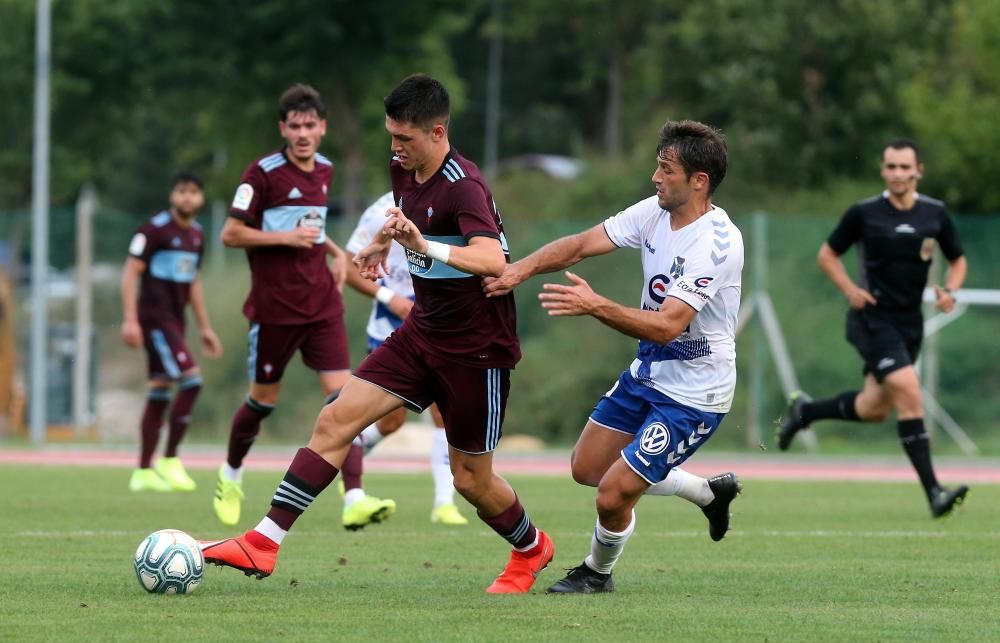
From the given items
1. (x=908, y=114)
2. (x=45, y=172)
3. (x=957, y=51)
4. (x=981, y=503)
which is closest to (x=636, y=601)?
(x=981, y=503)

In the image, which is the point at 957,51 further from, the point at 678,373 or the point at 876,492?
the point at 678,373

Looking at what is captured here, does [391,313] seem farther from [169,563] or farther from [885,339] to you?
[169,563]

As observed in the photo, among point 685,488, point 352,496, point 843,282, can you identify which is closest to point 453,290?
point 685,488

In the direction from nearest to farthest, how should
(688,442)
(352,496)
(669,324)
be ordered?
1. (669,324)
2. (688,442)
3. (352,496)

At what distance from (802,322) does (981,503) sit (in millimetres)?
8696

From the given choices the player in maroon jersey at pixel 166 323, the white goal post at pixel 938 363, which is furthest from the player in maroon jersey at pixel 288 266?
the white goal post at pixel 938 363

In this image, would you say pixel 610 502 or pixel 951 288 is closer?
pixel 610 502

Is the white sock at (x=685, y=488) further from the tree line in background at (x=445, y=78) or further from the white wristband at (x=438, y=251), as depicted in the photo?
the tree line in background at (x=445, y=78)

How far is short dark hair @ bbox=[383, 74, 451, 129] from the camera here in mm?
7078

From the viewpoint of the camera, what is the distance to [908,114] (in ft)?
96.6

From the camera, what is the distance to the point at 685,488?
314 inches

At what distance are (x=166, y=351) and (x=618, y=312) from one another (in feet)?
24.3

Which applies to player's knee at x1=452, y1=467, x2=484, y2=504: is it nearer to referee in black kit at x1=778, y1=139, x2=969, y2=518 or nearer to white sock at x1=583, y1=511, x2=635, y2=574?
white sock at x1=583, y1=511, x2=635, y2=574

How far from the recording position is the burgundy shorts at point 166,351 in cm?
1352
